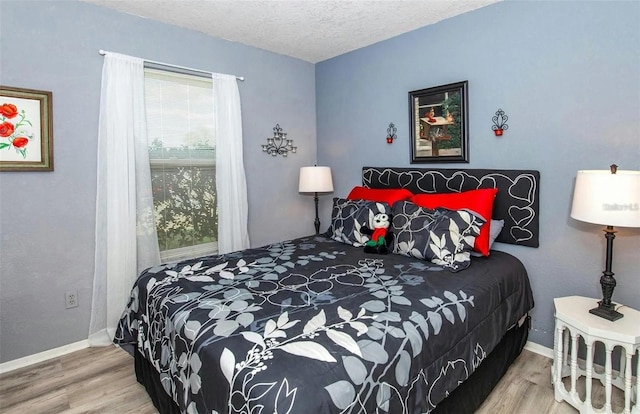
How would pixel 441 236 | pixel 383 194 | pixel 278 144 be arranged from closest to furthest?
pixel 441 236
pixel 383 194
pixel 278 144

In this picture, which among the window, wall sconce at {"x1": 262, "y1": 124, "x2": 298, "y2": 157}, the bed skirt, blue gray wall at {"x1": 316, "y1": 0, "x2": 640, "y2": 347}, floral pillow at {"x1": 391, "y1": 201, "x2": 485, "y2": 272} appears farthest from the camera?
wall sconce at {"x1": 262, "y1": 124, "x2": 298, "y2": 157}

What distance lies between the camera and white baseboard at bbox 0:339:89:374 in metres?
2.37

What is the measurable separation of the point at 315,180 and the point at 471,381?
2.25m

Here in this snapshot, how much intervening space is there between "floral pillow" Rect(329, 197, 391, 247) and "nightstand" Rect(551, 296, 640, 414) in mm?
1305

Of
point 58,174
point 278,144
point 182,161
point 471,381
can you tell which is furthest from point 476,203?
point 58,174

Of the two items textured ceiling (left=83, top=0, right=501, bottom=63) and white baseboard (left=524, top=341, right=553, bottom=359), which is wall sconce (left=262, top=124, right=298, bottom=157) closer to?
textured ceiling (left=83, top=0, right=501, bottom=63)

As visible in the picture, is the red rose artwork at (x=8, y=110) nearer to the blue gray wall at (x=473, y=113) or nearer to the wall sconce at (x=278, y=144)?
the blue gray wall at (x=473, y=113)

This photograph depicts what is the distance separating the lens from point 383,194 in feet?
10.2

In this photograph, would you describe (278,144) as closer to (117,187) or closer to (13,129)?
(117,187)

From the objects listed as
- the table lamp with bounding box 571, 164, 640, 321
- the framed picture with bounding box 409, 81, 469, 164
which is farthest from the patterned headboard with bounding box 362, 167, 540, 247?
the table lamp with bounding box 571, 164, 640, 321

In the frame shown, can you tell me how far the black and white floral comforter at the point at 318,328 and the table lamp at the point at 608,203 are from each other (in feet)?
1.58

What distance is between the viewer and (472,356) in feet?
5.78

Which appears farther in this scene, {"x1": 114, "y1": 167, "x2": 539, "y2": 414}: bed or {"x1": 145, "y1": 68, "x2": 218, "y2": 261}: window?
{"x1": 145, "y1": 68, "x2": 218, "y2": 261}: window

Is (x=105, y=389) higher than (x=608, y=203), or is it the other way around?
(x=608, y=203)
